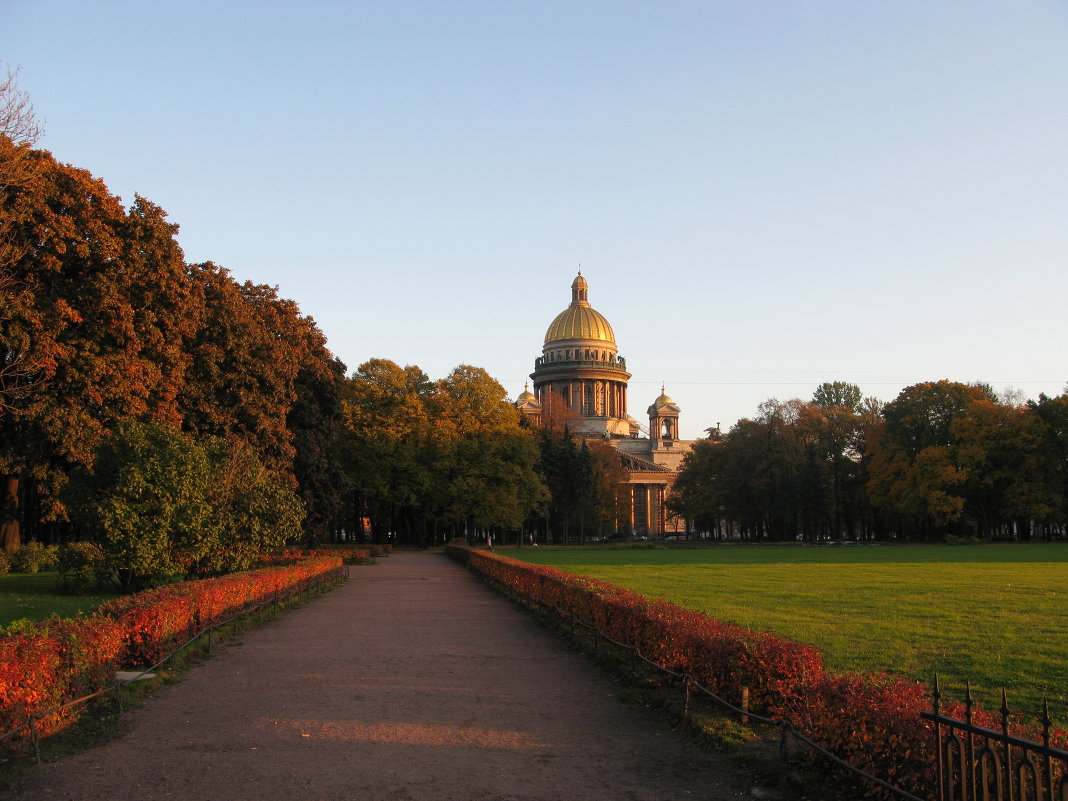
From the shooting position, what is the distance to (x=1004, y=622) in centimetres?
1739

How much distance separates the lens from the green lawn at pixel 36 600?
2003cm

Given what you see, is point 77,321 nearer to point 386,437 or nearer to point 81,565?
point 81,565

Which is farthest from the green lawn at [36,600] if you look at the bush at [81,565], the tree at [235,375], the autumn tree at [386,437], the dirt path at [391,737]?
the autumn tree at [386,437]

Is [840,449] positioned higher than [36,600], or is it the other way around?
[840,449]

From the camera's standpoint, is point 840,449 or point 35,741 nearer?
point 35,741

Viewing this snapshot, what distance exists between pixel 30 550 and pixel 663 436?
10686cm

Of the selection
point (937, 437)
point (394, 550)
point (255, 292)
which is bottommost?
point (394, 550)

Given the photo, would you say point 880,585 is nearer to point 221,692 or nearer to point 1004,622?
point 1004,622

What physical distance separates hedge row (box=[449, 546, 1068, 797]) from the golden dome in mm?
119157

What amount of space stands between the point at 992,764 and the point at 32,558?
34.7m

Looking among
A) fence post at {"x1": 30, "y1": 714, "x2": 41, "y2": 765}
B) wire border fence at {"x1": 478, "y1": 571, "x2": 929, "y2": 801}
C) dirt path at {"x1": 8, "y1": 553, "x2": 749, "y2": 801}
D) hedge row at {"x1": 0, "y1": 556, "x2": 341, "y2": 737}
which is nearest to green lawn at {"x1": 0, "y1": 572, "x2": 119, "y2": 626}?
hedge row at {"x1": 0, "y1": 556, "x2": 341, "y2": 737}

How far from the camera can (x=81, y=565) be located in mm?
24469

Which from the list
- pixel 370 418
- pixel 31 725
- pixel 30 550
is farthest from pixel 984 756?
pixel 370 418

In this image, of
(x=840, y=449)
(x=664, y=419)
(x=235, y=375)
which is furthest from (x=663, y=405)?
(x=235, y=375)
